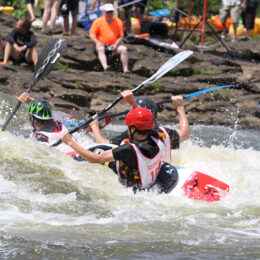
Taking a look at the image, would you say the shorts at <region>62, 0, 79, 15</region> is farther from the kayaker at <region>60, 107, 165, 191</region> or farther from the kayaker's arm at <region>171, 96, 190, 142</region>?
the kayaker at <region>60, 107, 165, 191</region>

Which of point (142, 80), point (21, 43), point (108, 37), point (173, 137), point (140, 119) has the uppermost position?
point (140, 119)

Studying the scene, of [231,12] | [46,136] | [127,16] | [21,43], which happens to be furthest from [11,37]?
[231,12]

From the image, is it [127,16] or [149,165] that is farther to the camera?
[127,16]

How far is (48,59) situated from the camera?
320 inches

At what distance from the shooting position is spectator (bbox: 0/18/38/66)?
11031mm

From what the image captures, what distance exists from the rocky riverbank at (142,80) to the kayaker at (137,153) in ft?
17.6

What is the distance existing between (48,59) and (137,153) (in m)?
3.63

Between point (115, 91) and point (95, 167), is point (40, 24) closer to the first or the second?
point (115, 91)

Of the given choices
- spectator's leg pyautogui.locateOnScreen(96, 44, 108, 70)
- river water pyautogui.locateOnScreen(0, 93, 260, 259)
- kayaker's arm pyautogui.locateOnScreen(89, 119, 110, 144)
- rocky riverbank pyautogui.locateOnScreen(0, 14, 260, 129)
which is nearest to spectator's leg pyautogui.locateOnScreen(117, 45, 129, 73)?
rocky riverbank pyautogui.locateOnScreen(0, 14, 260, 129)

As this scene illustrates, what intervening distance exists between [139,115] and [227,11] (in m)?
10.1

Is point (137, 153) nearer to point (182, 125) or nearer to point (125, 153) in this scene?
point (125, 153)

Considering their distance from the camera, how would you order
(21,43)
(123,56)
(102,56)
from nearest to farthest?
(21,43)
(123,56)
(102,56)

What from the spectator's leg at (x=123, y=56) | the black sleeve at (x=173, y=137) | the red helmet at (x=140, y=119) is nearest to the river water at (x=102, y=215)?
the red helmet at (x=140, y=119)

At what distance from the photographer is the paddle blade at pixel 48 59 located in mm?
8023
